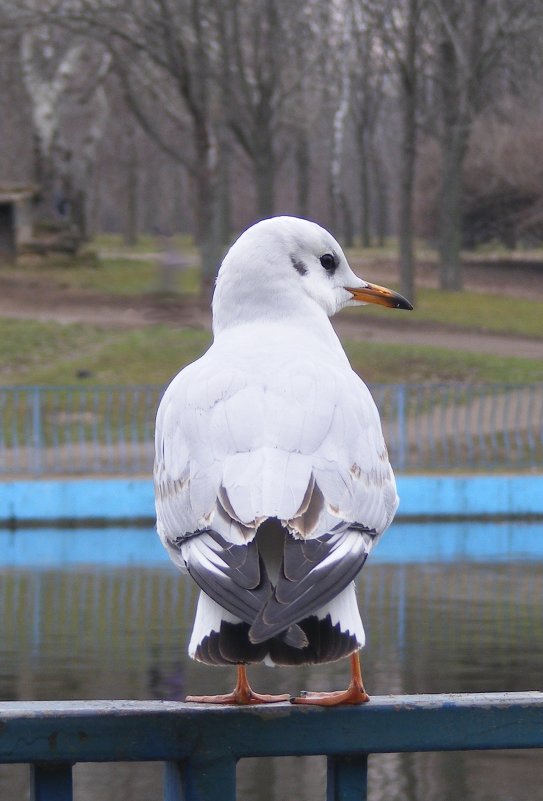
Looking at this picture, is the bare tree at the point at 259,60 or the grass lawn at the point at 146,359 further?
the bare tree at the point at 259,60

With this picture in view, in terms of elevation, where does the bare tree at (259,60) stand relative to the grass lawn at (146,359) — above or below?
above

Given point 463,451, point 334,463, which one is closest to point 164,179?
point 463,451

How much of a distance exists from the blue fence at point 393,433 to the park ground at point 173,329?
8.02 ft

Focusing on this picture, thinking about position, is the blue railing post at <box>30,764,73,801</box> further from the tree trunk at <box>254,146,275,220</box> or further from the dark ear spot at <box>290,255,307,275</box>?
the tree trunk at <box>254,146,275,220</box>

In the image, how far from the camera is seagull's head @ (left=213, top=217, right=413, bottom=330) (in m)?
4.59

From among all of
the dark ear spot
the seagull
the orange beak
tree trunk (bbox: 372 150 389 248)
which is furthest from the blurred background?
the seagull

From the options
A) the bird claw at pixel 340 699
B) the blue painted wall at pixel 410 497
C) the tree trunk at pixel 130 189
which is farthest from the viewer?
the tree trunk at pixel 130 189

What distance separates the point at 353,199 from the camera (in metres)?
84.3

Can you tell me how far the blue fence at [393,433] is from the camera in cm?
1862

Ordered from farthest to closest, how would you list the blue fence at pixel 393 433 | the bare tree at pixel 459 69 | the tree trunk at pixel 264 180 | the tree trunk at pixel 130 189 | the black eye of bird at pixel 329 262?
the tree trunk at pixel 130 189, the bare tree at pixel 459 69, the tree trunk at pixel 264 180, the blue fence at pixel 393 433, the black eye of bird at pixel 329 262

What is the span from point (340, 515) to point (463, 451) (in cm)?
1595

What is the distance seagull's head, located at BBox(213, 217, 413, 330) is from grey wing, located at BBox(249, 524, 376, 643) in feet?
4.25

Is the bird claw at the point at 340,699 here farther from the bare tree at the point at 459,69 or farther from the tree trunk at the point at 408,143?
the bare tree at the point at 459,69

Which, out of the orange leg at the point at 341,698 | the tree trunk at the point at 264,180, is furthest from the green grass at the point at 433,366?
the orange leg at the point at 341,698
